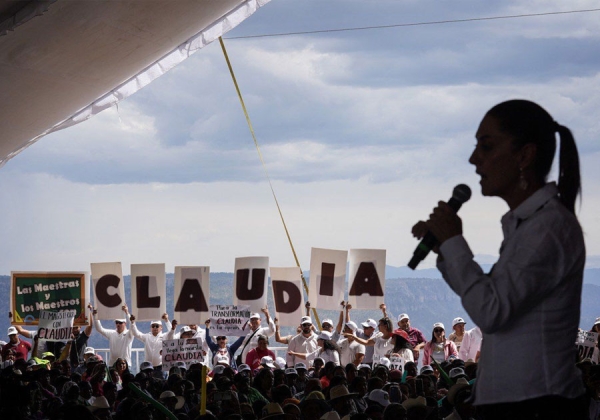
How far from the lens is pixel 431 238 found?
2.36m

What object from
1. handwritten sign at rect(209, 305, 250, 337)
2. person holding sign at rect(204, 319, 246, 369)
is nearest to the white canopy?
handwritten sign at rect(209, 305, 250, 337)

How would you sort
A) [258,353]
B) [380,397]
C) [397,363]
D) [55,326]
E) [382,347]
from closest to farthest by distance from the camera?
[380,397] < [397,363] < [382,347] < [258,353] < [55,326]

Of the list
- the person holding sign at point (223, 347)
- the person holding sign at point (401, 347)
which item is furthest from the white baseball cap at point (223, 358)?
the person holding sign at point (401, 347)

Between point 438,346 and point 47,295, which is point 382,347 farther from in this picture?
point 47,295

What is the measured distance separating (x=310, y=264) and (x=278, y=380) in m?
5.66

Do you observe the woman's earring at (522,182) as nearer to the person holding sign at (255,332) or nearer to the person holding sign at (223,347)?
the person holding sign at (223,347)

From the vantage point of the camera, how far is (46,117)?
15125mm

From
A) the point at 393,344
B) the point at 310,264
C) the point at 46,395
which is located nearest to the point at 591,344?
the point at 393,344

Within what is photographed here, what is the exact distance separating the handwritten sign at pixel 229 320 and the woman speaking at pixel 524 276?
11.6 meters

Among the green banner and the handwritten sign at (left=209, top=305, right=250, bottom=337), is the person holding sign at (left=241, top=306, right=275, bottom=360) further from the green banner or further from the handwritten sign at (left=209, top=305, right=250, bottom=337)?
the green banner

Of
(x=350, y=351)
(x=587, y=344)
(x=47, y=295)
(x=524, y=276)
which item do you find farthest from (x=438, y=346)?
(x=524, y=276)

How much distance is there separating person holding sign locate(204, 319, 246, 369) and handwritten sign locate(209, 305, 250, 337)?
0.15 meters

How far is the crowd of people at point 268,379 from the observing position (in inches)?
273

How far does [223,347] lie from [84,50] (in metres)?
4.81
